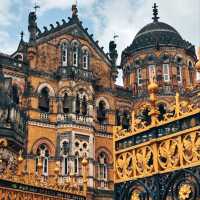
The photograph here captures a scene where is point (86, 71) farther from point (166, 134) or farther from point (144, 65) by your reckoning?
point (166, 134)

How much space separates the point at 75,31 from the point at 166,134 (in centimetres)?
2680

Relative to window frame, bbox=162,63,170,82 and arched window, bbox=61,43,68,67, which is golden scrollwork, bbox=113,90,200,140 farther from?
window frame, bbox=162,63,170,82

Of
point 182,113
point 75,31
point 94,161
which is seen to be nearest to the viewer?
point 182,113

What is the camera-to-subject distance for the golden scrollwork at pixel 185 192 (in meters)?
6.72

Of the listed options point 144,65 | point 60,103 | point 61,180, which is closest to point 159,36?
point 144,65

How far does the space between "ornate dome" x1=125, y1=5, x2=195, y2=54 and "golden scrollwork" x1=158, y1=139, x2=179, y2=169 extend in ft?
95.1

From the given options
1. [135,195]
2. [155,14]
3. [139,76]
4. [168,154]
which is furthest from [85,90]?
[168,154]

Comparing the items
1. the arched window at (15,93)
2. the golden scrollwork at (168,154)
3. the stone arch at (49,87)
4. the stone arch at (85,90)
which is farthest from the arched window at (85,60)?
the golden scrollwork at (168,154)

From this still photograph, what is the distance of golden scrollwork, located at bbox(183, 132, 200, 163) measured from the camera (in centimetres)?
674

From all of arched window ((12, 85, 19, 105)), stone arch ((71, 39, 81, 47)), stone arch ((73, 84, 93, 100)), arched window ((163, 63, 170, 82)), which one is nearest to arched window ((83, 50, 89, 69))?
stone arch ((71, 39, 81, 47))

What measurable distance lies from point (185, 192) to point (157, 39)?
30401mm

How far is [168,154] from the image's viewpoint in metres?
7.18

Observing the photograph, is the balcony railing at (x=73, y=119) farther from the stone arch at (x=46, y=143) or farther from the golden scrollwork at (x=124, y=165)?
the golden scrollwork at (x=124, y=165)

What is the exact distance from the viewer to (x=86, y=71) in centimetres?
3192
